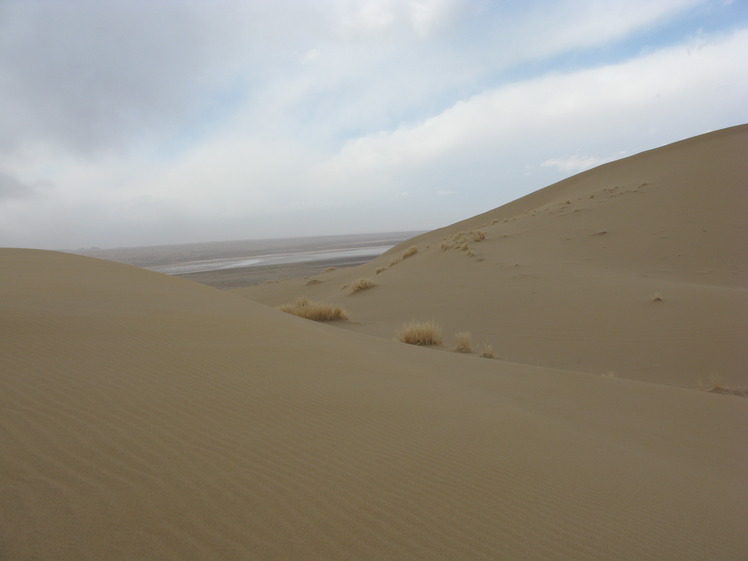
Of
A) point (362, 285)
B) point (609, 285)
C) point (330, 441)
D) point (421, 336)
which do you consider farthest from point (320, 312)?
point (330, 441)

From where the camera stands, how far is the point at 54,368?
3033mm

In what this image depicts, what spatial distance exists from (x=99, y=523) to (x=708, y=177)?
2461 centimetres

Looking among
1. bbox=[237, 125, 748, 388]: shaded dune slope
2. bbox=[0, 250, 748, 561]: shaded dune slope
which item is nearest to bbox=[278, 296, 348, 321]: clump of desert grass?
bbox=[237, 125, 748, 388]: shaded dune slope

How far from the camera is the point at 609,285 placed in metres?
10.6

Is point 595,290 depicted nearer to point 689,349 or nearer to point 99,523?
point 689,349

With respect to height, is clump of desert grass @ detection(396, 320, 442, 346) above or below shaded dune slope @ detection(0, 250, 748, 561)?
below

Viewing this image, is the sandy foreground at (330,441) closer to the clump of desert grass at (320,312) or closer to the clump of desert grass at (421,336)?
the clump of desert grass at (421,336)

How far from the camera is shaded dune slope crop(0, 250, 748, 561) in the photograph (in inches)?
69.1

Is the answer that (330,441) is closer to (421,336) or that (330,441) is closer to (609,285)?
→ (421,336)

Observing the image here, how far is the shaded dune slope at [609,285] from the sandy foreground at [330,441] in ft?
0.48

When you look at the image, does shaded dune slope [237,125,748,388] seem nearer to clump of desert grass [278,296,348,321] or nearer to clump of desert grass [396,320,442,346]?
clump of desert grass [278,296,348,321]

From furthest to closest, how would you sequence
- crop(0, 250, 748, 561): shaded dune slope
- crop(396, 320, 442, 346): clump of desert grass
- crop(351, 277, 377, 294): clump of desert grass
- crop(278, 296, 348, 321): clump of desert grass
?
crop(351, 277, 377, 294): clump of desert grass, crop(278, 296, 348, 321): clump of desert grass, crop(396, 320, 442, 346): clump of desert grass, crop(0, 250, 748, 561): shaded dune slope

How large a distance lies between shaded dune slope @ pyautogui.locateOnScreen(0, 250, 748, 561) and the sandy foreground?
12 mm

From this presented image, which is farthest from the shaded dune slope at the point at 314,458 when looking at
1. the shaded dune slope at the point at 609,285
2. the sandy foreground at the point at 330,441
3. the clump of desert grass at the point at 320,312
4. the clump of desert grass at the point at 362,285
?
the clump of desert grass at the point at 362,285
